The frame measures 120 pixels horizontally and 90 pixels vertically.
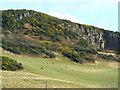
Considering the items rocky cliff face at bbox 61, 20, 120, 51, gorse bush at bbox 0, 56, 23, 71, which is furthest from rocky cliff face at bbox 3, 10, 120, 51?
gorse bush at bbox 0, 56, 23, 71

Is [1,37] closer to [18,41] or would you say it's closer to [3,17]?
[18,41]

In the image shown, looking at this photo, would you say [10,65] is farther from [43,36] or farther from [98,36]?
[98,36]

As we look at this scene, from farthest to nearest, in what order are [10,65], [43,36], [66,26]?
[66,26] < [43,36] < [10,65]

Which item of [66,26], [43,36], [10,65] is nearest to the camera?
[10,65]

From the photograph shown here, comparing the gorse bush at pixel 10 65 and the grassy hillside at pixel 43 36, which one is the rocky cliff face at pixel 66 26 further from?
Result: the gorse bush at pixel 10 65

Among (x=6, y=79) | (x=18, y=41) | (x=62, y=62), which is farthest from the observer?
(x=18, y=41)

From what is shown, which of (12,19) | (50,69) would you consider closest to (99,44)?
(12,19)

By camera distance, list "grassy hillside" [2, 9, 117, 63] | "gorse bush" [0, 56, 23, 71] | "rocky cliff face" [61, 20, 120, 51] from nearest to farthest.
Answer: "gorse bush" [0, 56, 23, 71] → "grassy hillside" [2, 9, 117, 63] → "rocky cliff face" [61, 20, 120, 51]

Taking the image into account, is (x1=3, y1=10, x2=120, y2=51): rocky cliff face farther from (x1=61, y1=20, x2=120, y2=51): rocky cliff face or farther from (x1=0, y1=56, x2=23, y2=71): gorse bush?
(x1=0, y1=56, x2=23, y2=71): gorse bush

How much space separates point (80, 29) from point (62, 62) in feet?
132

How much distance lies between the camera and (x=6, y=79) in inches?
1594

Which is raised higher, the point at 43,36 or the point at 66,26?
the point at 66,26

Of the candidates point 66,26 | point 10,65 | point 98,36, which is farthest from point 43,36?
point 10,65

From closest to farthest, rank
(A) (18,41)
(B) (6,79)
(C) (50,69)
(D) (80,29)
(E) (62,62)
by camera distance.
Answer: (B) (6,79), (C) (50,69), (E) (62,62), (A) (18,41), (D) (80,29)
